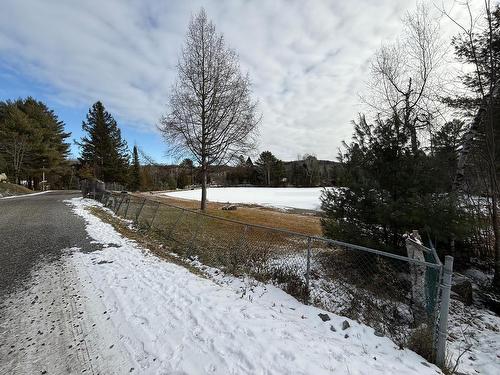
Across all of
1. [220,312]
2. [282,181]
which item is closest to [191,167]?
[220,312]

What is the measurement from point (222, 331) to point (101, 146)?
46273 mm

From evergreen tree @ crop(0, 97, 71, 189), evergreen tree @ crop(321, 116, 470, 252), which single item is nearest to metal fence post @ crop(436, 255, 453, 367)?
evergreen tree @ crop(321, 116, 470, 252)

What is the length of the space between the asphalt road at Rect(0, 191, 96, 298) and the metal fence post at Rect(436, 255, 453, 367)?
6.60 meters

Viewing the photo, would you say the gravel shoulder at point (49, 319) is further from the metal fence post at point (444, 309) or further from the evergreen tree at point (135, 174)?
the evergreen tree at point (135, 174)

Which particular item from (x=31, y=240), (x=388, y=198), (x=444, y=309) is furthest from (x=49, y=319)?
(x=388, y=198)

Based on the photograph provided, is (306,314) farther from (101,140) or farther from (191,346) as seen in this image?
(101,140)

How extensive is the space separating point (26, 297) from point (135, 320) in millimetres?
2181

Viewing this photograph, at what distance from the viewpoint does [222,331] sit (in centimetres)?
392

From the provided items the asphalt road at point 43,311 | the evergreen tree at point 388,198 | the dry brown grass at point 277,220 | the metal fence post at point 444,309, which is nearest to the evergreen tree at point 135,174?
the dry brown grass at point 277,220

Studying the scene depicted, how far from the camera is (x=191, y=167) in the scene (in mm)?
20656

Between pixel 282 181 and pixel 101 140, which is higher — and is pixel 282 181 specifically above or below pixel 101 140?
below

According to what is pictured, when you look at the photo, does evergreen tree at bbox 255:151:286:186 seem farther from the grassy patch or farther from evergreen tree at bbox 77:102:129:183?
the grassy patch

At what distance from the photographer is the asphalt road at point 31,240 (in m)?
6.05

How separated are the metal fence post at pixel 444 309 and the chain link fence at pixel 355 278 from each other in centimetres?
6
